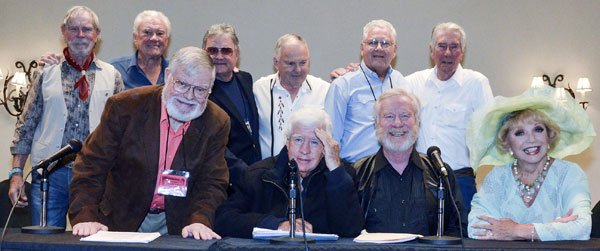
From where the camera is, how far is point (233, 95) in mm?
4191

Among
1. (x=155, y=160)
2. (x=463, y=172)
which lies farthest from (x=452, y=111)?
(x=155, y=160)

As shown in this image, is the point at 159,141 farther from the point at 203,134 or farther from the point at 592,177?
the point at 592,177

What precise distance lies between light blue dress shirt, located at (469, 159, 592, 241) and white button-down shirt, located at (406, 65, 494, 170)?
1.12m

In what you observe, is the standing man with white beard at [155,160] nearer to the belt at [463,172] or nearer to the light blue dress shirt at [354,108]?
the light blue dress shirt at [354,108]

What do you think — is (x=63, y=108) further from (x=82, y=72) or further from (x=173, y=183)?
(x=173, y=183)

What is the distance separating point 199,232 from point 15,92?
4584 mm

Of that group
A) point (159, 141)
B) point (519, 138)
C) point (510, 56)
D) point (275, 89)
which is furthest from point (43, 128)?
point (510, 56)

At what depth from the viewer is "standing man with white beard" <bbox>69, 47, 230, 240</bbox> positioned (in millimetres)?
3080

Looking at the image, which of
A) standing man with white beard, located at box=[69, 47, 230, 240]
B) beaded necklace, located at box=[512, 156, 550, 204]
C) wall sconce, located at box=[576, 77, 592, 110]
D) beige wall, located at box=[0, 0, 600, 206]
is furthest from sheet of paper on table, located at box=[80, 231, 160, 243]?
wall sconce, located at box=[576, 77, 592, 110]

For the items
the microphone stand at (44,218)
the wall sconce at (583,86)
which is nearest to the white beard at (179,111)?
the microphone stand at (44,218)

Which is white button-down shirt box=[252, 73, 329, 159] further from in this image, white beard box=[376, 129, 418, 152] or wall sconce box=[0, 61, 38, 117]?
wall sconce box=[0, 61, 38, 117]

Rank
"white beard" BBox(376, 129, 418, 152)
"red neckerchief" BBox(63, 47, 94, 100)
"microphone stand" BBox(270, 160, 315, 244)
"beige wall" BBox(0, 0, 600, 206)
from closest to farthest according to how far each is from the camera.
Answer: "microphone stand" BBox(270, 160, 315, 244)
"white beard" BBox(376, 129, 418, 152)
"red neckerchief" BBox(63, 47, 94, 100)
"beige wall" BBox(0, 0, 600, 206)

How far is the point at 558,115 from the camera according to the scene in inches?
121

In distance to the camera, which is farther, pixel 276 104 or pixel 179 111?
pixel 276 104
